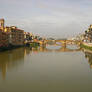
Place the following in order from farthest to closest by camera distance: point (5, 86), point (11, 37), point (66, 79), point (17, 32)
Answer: point (17, 32) → point (11, 37) → point (66, 79) → point (5, 86)

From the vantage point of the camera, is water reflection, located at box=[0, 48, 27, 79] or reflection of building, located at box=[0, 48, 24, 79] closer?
reflection of building, located at box=[0, 48, 24, 79]

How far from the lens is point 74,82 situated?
853 cm

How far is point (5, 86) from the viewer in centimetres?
781

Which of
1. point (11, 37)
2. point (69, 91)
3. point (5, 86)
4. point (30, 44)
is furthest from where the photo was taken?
point (30, 44)

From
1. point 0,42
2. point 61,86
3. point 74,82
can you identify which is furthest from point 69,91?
point 0,42

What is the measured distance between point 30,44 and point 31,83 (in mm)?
38522

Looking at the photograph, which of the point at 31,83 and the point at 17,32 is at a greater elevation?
the point at 17,32

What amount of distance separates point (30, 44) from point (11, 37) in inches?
447

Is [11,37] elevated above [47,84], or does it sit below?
above

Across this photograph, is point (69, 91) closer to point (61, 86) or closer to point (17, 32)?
Result: point (61, 86)

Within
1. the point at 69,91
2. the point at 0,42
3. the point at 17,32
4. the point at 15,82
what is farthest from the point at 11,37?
the point at 69,91

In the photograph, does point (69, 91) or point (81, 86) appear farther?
point (81, 86)

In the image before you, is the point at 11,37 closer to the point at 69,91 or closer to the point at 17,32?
the point at 17,32

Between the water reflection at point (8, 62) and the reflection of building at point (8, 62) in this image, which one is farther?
the water reflection at point (8, 62)
